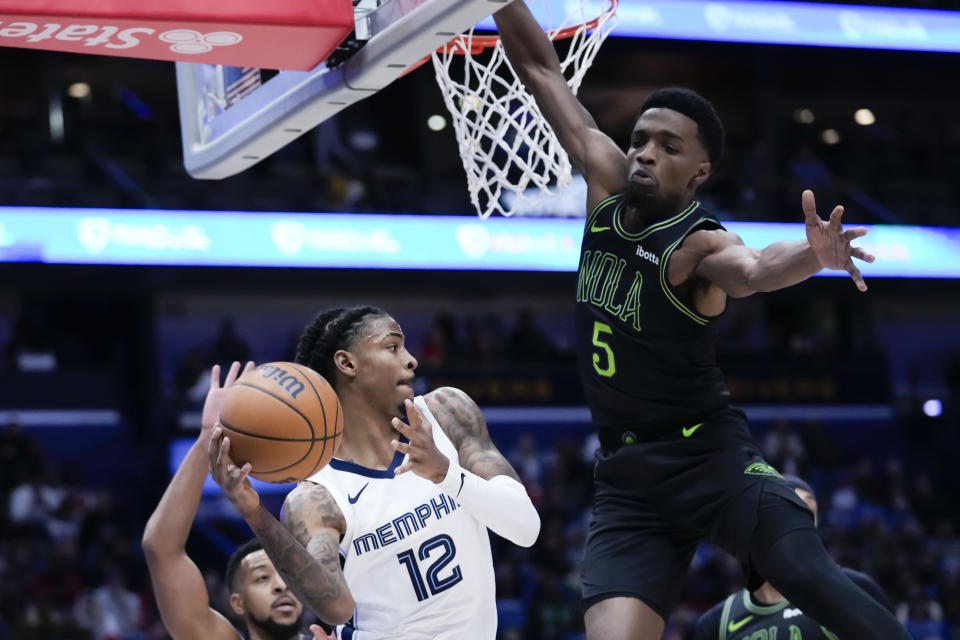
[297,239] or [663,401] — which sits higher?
[297,239]

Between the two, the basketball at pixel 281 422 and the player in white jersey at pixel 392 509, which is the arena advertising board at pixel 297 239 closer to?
the player in white jersey at pixel 392 509

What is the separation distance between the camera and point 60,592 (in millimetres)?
10633

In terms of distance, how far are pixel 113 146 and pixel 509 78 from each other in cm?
1068

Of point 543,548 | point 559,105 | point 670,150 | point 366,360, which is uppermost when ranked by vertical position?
point 559,105

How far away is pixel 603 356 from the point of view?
3.86m

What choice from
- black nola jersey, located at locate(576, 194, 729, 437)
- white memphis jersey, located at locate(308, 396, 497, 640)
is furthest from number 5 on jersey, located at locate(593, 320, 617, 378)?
white memphis jersey, located at locate(308, 396, 497, 640)

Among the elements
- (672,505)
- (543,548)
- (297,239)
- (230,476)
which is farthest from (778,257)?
(297,239)

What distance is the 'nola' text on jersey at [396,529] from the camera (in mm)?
3898

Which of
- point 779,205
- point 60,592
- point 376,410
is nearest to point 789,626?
point 376,410

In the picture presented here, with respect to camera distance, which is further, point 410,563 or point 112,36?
point 410,563

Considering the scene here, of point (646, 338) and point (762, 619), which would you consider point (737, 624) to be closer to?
point (762, 619)

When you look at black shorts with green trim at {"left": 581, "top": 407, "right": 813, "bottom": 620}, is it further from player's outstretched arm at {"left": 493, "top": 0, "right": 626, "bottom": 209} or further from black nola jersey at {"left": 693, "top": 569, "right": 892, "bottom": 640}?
black nola jersey at {"left": 693, "top": 569, "right": 892, "bottom": 640}

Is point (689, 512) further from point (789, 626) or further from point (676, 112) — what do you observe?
point (789, 626)

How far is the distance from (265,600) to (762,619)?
2045mm
